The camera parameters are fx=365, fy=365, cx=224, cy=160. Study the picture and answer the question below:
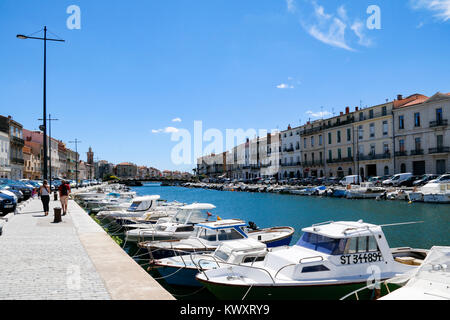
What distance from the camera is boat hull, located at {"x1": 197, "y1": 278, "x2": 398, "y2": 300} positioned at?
914 centimetres

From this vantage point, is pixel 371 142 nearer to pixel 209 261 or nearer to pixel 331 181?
pixel 331 181

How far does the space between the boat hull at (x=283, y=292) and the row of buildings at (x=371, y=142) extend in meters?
51.1

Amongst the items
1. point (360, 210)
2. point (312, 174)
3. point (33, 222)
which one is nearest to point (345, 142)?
point (312, 174)

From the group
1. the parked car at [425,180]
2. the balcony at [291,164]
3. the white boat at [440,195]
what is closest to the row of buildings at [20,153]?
the white boat at [440,195]

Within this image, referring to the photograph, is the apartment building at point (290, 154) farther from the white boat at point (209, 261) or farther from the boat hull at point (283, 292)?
the boat hull at point (283, 292)

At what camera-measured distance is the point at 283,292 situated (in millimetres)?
9156

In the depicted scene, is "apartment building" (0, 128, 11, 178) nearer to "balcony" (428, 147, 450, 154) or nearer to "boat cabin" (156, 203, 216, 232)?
"boat cabin" (156, 203, 216, 232)

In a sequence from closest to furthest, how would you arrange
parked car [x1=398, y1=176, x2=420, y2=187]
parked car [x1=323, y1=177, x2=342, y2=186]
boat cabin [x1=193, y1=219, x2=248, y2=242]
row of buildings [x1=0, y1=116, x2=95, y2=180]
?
1. boat cabin [x1=193, y1=219, x2=248, y2=242]
2. parked car [x1=398, y1=176, x2=420, y2=187]
3. row of buildings [x1=0, y1=116, x2=95, y2=180]
4. parked car [x1=323, y1=177, x2=342, y2=186]

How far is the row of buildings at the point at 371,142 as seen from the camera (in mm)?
53938

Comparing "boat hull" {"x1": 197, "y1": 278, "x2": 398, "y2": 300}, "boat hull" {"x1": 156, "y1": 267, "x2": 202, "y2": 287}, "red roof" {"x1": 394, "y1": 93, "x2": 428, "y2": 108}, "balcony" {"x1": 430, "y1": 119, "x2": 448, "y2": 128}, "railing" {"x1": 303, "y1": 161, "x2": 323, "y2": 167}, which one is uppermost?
"red roof" {"x1": 394, "y1": 93, "x2": 428, "y2": 108}

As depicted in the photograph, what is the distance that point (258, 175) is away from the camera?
11262 centimetres

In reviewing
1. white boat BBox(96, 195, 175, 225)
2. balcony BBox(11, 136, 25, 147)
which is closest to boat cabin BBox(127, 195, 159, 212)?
white boat BBox(96, 195, 175, 225)

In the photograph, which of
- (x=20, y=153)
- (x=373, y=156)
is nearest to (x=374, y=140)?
(x=373, y=156)

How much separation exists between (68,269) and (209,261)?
15.6 ft
